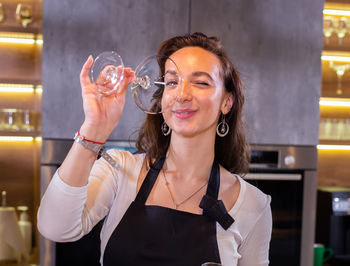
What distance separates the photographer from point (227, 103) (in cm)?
158

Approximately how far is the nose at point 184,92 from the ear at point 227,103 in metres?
0.25

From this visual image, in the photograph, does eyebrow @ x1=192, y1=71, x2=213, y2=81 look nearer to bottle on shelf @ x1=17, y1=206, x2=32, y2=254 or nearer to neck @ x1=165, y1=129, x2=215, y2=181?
neck @ x1=165, y1=129, x2=215, y2=181

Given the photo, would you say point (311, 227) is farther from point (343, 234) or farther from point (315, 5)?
point (315, 5)

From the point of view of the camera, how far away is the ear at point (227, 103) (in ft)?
5.11

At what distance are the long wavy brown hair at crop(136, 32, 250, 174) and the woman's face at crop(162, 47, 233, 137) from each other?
0.13ft

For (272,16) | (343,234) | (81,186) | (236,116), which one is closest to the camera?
(81,186)

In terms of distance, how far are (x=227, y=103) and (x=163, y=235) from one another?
1.64 ft

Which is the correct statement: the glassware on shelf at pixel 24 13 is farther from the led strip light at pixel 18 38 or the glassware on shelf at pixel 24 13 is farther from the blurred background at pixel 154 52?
the led strip light at pixel 18 38

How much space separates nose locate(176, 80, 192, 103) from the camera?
1274mm

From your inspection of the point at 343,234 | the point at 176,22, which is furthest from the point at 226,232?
the point at 343,234

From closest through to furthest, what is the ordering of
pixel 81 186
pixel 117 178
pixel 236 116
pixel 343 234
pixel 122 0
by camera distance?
1. pixel 81 186
2. pixel 117 178
3. pixel 236 116
4. pixel 122 0
5. pixel 343 234

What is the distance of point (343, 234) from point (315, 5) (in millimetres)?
1516

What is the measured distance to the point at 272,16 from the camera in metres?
2.60

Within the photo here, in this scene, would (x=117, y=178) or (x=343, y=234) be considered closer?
(x=117, y=178)
